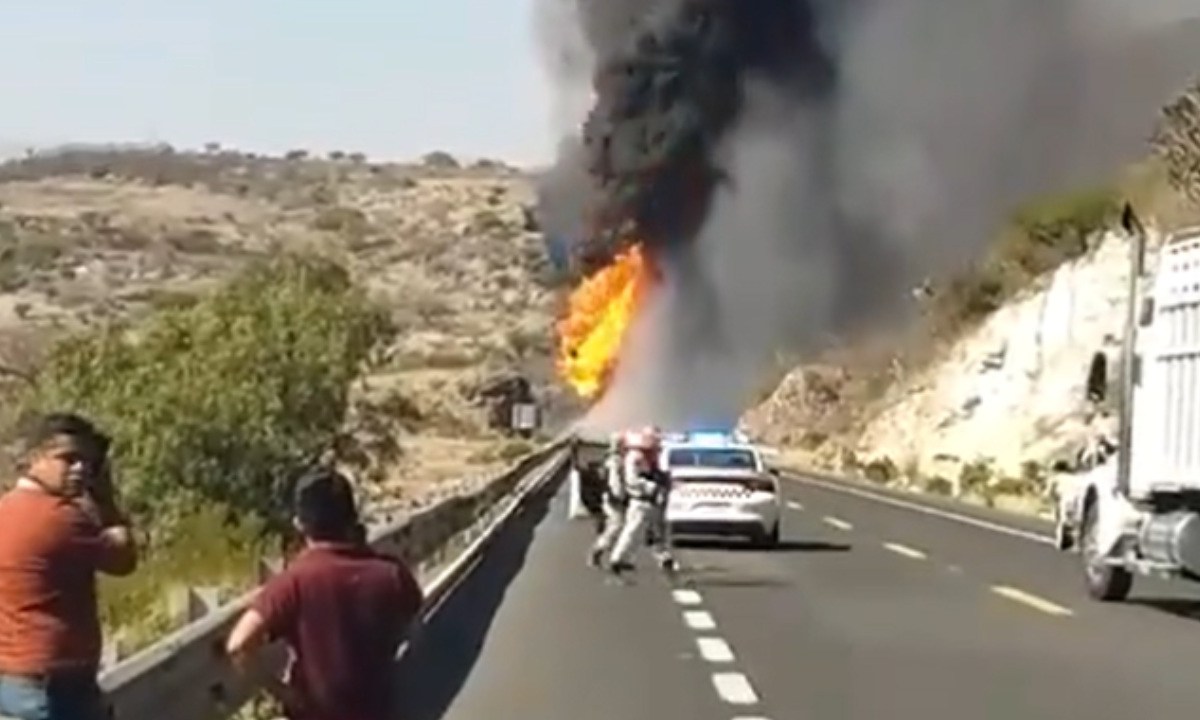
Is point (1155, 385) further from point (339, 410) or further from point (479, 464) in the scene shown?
point (479, 464)

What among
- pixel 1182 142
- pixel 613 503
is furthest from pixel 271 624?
pixel 1182 142

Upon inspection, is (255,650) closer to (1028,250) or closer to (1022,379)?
(1022,379)

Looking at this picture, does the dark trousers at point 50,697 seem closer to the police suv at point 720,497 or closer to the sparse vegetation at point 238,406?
the sparse vegetation at point 238,406

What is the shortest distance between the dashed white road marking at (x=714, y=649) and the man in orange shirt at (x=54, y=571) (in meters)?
11.6

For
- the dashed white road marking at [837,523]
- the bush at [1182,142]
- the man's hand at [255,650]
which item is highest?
the bush at [1182,142]

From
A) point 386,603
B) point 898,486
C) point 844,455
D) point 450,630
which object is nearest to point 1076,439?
point 898,486

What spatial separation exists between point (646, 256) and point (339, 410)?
39.7m

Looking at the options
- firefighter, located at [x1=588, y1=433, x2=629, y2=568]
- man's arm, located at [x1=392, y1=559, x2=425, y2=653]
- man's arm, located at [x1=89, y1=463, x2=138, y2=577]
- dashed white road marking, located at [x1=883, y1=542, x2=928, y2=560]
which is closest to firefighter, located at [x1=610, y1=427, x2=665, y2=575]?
firefighter, located at [x1=588, y1=433, x2=629, y2=568]

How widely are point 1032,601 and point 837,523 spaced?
19584mm

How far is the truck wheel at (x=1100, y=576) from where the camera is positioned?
28.5m

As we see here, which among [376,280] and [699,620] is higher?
[376,280]

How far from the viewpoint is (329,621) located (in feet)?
29.7

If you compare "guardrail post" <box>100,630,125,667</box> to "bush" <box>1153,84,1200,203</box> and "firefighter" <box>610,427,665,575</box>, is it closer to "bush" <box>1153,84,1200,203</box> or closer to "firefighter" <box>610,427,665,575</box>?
"firefighter" <box>610,427,665,575</box>

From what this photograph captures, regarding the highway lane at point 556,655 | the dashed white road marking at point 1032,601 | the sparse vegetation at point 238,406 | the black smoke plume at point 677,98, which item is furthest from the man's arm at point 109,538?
the black smoke plume at point 677,98
